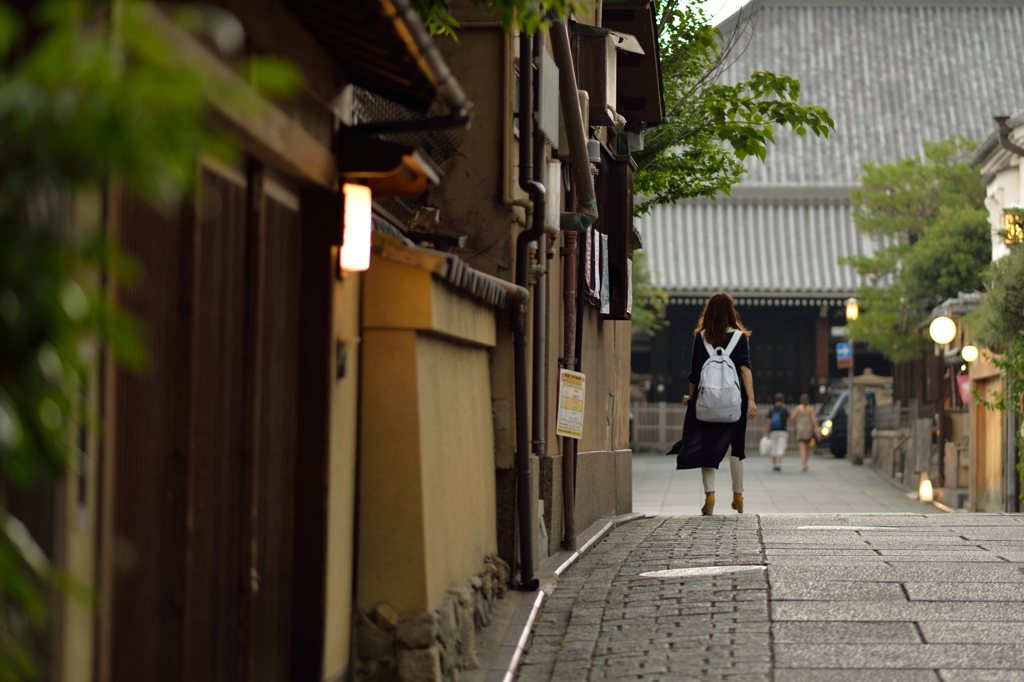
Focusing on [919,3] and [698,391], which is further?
[919,3]

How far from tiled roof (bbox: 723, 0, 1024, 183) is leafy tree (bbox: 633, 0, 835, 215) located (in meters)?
29.7

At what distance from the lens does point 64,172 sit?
1.82 metres

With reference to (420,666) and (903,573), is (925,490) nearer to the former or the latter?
(903,573)

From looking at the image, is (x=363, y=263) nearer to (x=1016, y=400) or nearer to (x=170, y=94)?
(x=170, y=94)

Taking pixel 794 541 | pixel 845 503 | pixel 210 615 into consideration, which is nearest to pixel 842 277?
pixel 845 503

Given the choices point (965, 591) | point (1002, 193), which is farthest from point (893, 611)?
point (1002, 193)

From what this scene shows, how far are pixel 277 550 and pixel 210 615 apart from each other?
778mm

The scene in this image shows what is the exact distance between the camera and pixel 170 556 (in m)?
4.16

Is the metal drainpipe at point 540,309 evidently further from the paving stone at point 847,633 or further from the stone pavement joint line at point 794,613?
the paving stone at point 847,633

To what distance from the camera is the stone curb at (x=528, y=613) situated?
6.69 metres

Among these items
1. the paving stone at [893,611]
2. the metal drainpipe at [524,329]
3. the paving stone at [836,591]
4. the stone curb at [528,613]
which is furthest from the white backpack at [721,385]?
the paving stone at [893,611]

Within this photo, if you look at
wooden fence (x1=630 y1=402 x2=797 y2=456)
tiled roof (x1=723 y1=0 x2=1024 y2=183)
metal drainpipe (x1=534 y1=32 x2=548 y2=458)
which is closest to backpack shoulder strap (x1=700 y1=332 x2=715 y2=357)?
metal drainpipe (x1=534 y1=32 x2=548 y2=458)

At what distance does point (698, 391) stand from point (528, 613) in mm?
5481

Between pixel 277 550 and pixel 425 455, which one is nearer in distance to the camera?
pixel 277 550
